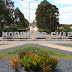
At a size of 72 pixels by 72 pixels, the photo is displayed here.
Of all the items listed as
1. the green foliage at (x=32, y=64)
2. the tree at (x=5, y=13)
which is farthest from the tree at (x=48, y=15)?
the green foliage at (x=32, y=64)

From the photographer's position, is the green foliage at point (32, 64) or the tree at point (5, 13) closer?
the green foliage at point (32, 64)

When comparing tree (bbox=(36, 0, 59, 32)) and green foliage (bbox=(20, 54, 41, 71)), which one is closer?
green foliage (bbox=(20, 54, 41, 71))

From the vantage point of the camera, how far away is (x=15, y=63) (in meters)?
7.28

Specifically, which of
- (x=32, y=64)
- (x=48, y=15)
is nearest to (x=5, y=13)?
(x=48, y=15)

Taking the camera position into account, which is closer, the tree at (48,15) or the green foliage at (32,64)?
the green foliage at (32,64)

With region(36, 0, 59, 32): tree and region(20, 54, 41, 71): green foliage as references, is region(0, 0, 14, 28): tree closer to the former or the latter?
region(36, 0, 59, 32): tree

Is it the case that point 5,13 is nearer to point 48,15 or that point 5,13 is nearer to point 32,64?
point 48,15

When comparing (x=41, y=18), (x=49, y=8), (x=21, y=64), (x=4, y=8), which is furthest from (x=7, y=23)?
(x=21, y=64)

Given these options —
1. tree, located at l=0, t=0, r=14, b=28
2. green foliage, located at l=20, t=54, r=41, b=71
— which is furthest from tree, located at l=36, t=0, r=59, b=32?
green foliage, located at l=20, t=54, r=41, b=71

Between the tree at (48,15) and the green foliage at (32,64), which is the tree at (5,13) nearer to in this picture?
the tree at (48,15)

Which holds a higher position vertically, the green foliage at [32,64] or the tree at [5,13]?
the tree at [5,13]

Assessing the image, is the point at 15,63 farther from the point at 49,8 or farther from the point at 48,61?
the point at 49,8

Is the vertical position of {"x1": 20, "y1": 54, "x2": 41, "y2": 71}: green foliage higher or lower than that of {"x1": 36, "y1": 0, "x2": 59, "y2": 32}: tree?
lower

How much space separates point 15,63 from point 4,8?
40424 mm
